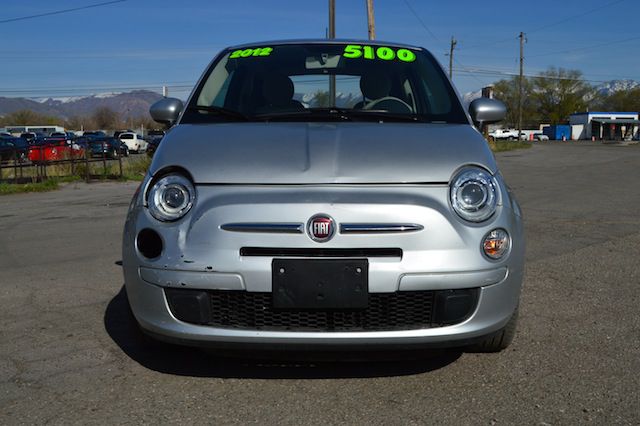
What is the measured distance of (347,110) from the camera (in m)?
3.72

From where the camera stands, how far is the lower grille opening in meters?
2.76

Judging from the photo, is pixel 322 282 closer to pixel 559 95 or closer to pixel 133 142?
pixel 133 142

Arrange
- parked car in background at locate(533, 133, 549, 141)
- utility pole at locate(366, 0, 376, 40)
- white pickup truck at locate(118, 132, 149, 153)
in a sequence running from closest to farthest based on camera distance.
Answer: utility pole at locate(366, 0, 376, 40)
white pickup truck at locate(118, 132, 149, 153)
parked car in background at locate(533, 133, 549, 141)

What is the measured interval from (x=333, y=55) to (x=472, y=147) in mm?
1536

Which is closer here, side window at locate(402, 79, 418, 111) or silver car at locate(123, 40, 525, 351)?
silver car at locate(123, 40, 525, 351)

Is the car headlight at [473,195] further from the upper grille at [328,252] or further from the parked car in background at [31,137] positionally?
the parked car in background at [31,137]

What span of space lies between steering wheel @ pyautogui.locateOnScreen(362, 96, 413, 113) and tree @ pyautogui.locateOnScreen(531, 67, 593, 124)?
113 metres

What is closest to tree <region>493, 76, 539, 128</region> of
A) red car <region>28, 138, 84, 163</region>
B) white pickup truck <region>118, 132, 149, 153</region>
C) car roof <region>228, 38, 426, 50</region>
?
white pickup truck <region>118, 132, 149, 153</region>

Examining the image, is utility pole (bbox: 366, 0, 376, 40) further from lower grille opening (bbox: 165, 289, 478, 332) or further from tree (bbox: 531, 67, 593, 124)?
tree (bbox: 531, 67, 593, 124)

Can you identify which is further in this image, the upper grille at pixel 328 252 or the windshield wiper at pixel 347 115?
the windshield wiper at pixel 347 115

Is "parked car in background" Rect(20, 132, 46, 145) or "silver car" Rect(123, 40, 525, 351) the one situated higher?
"parked car in background" Rect(20, 132, 46, 145)

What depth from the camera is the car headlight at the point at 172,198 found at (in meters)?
2.86

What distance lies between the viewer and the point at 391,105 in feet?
13.1

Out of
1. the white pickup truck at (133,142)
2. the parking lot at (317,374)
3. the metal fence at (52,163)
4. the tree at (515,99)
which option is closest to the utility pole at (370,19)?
the metal fence at (52,163)
